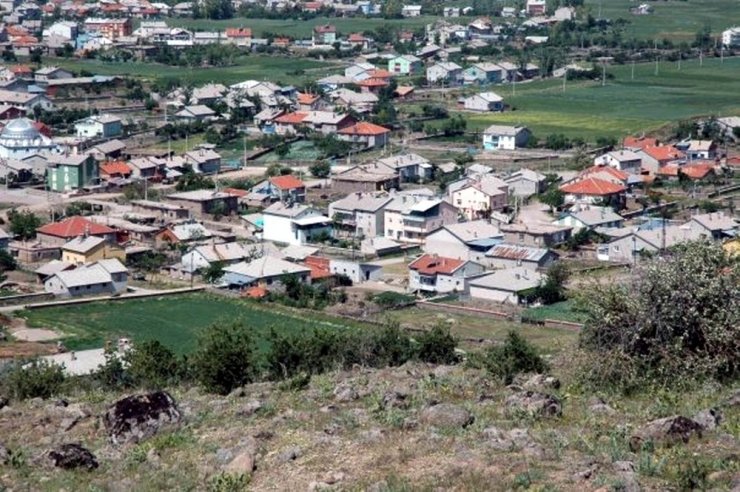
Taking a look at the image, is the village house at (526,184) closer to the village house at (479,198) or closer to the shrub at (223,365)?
the village house at (479,198)

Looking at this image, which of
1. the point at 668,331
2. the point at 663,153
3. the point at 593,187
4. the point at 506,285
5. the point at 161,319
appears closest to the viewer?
the point at 668,331

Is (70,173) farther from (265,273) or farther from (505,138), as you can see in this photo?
(505,138)

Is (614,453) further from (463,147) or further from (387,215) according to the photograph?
(463,147)

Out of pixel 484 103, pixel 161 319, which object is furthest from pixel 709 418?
pixel 484 103

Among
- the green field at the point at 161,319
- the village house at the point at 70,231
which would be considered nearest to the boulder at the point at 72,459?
the green field at the point at 161,319

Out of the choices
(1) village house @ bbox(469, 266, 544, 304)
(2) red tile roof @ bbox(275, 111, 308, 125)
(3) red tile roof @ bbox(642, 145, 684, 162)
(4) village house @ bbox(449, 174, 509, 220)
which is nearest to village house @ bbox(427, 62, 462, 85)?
(2) red tile roof @ bbox(275, 111, 308, 125)

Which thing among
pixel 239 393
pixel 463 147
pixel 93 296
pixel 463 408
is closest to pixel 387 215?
pixel 93 296
